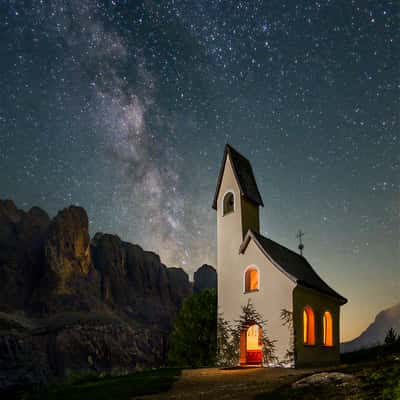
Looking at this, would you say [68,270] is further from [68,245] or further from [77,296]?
[77,296]

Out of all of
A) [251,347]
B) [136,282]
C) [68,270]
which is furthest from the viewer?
[136,282]

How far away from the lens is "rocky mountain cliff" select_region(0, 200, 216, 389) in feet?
224

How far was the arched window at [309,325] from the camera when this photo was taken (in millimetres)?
20353

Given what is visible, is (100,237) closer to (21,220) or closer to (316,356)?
(21,220)

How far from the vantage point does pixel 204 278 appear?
381 feet

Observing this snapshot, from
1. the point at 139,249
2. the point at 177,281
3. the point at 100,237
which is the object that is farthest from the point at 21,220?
the point at 177,281

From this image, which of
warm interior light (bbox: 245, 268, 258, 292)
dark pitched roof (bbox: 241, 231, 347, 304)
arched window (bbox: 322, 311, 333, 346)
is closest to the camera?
dark pitched roof (bbox: 241, 231, 347, 304)

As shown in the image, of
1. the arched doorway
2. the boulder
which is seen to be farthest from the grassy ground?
the arched doorway

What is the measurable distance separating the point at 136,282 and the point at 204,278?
21145 millimetres

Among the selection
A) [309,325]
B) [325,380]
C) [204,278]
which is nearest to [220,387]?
[325,380]

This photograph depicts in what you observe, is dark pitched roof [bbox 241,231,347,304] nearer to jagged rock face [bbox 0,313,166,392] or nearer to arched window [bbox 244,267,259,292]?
arched window [bbox 244,267,259,292]

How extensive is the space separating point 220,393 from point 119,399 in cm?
284

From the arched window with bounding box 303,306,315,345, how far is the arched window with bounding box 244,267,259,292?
2652 mm

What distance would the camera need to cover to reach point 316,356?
798 inches
